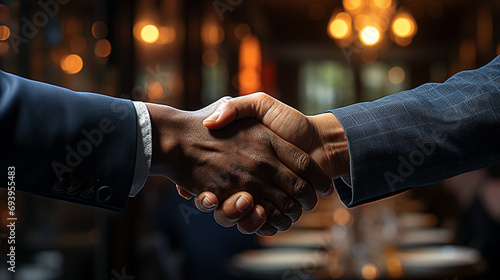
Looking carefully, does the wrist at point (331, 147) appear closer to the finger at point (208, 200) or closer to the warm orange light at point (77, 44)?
the finger at point (208, 200)

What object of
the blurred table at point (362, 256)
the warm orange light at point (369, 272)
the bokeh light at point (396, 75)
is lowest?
the bokeh light at point (396, 75)

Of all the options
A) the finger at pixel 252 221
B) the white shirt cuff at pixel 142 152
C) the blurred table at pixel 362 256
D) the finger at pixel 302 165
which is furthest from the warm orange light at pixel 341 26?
the white shirt cuff at pixel 142 152

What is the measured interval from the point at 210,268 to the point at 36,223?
1049mm

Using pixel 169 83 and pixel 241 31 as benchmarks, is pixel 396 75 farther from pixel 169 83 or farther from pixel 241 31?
pixel 169 83

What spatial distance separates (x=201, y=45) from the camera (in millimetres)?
5770

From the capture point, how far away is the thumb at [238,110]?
5.54 ft

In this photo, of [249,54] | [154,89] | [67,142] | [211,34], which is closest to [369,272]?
[67,142]

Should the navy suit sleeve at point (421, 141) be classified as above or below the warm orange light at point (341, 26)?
above

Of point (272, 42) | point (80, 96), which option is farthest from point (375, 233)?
point (272, 42)

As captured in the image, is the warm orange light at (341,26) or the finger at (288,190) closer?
the finger at (288,190)

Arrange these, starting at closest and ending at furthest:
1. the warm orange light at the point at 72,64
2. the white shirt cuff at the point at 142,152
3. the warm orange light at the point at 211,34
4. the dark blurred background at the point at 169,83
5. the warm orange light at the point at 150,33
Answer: the white shirt cuff at the point at 142,152
the dark blurred background at the point at 169,83
the warm orange light at the point at 72,64
the warm orange light at the point at 150,33
the warm orange light at the point at 211,34

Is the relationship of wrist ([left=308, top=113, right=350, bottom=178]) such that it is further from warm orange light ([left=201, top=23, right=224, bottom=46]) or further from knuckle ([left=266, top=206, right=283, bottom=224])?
warm orange light ([left=201, top=23, right=224, bottom=46])

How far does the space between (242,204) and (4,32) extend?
1.44m

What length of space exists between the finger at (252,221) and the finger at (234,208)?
0.07 ft
